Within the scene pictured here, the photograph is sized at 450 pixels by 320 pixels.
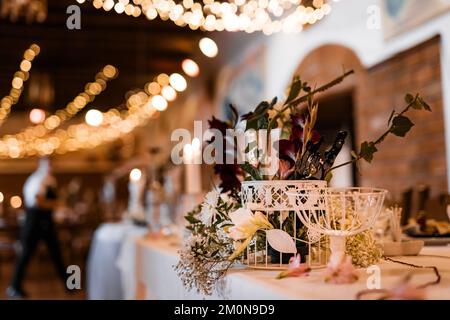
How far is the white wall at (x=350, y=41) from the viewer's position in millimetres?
3766

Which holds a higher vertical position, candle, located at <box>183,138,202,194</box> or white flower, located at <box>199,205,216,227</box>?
candle, located at <box>183,138,202,194</box>

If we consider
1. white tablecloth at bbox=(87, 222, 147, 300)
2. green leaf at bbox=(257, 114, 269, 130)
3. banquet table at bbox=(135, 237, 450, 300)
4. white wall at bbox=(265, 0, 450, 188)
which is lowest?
white tablecloth at bbox=(87, 222, 147, 300)

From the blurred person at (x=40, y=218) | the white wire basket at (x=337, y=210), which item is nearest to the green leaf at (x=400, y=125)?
the white wire basket at (x=337, y=210)

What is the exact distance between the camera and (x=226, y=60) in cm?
866

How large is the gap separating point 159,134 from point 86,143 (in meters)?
2.13

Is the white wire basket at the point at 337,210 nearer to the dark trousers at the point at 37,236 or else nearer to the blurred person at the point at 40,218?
the dark trousers at the point at 37,236

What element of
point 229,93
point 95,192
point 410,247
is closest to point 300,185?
point 410,247

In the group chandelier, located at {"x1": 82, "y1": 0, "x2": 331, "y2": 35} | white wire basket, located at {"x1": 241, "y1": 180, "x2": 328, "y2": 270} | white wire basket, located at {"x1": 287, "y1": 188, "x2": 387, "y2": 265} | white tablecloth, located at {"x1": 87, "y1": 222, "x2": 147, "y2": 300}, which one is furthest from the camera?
chandelier, located at {"x1": 82, "y1": 0, "x2": 331, "y2": 35}

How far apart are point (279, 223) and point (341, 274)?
31cm

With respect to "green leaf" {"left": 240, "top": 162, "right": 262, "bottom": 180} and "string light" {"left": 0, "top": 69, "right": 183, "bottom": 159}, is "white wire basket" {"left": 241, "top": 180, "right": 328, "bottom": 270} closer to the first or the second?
"green leaf" {"left": 240, "top": 162, "right": 262, "bottom": 180}

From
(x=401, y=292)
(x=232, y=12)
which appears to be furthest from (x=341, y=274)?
(x=232, y=12)

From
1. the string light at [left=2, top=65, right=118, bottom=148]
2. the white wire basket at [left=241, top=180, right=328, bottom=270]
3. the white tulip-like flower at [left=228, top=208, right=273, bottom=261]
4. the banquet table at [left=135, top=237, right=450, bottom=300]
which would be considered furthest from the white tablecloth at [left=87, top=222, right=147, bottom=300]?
the string light at [left=2, top=65, right=118, bottom=148]

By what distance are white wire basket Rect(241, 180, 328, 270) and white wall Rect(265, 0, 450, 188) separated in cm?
257

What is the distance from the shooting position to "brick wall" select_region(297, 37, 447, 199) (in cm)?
384
